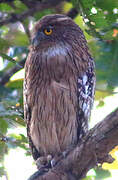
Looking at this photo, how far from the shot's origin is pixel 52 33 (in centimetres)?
441

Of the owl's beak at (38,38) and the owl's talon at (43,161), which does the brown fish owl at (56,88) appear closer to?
the owl's beak at (38,38)

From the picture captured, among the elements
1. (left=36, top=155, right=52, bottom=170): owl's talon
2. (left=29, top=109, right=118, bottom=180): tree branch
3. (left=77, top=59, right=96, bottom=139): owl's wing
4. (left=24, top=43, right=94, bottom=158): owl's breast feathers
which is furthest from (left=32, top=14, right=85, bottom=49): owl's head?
(left=29, top=109, right=118, bottom=180): tree branch

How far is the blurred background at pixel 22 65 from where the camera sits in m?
3.48

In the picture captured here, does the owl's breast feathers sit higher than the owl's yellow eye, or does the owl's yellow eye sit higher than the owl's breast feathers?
the owl's yellow eye

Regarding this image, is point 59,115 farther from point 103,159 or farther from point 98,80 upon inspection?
point 98,80

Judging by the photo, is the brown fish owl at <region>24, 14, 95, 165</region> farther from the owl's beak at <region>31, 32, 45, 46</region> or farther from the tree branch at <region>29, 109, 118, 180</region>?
the tree branch at <region>29, 109, 118, 180</region>

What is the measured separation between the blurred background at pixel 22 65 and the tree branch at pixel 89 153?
52 cm

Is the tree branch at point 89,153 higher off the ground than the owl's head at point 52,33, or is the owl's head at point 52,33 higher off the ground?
the owl's head at point 52,33

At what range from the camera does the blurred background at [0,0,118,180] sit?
348cm

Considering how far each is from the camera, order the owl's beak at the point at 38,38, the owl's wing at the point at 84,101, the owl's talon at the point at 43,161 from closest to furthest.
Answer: the owl's talon at the point at 43,161
the owl's wing at the point at 84,101
the owl's beak at the point at 38,38

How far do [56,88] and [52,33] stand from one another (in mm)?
789

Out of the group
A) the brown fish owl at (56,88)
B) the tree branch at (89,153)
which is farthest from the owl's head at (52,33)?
the tree branch at (89,153)

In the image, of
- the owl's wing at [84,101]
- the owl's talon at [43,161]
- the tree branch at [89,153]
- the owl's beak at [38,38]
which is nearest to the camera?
the tree branch at [89,153]

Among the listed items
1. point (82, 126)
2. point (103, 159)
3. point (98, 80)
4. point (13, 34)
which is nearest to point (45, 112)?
point (82, 126)
